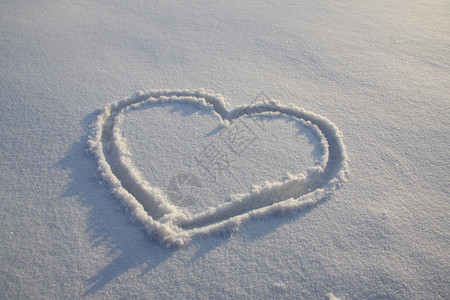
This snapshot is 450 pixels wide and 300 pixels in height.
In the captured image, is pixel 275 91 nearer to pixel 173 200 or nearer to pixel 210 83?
pixel 210 83

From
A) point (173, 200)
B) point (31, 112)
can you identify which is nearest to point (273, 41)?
point (173, 200)

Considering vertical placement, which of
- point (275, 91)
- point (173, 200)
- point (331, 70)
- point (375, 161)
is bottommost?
point (173, 200)

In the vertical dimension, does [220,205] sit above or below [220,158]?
below

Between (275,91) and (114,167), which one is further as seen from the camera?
(275,91)

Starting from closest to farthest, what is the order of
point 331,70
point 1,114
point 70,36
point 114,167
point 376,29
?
point 114,167 → point 1,114 → point 331,70 → point 70,36 → point 376,29

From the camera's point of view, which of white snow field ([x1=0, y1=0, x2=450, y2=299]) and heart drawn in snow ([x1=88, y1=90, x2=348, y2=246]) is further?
heart drawn in snow ([x1=88, y1=90, x2=348, y2=246])

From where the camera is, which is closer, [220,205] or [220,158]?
[220,205]
